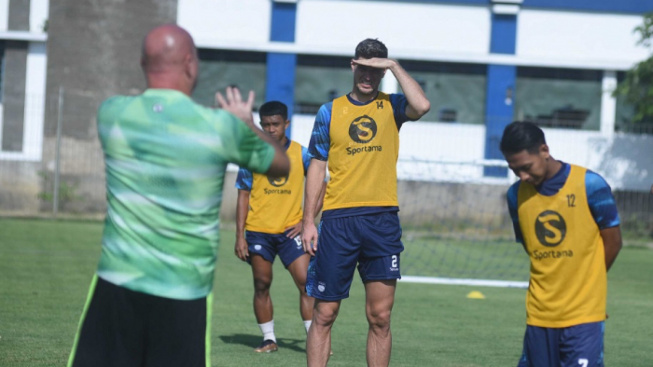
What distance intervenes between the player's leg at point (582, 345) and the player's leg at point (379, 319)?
1.79 meters

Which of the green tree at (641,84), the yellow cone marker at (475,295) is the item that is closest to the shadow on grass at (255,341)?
the yellow cone marker at (475,295)

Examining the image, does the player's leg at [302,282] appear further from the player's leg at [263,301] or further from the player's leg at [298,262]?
the player's leg at [263,301]

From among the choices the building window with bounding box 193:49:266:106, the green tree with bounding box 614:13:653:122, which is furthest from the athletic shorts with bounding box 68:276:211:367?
the building window with bounding box 193:49:266:106

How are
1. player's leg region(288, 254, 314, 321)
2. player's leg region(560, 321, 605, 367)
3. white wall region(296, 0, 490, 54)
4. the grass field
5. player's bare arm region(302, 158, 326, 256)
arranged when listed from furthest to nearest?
white wall region(296, 0, 490, 54) → player's leg region(288, 254, 314, 321) → the grass field → player's bare arm region(302, 158, 326, 256) → player's leg region(560, 321, 605, 367)

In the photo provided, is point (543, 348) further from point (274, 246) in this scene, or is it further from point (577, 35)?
point (577, 35)

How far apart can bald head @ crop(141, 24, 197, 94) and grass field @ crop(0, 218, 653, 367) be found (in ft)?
13.9

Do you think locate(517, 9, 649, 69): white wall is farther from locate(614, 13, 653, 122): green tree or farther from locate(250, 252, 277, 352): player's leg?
locate(250, 252, 277, 352): player's leg

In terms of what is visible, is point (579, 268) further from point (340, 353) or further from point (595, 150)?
point (595, 150)

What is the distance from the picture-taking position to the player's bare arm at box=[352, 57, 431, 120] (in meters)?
6.46

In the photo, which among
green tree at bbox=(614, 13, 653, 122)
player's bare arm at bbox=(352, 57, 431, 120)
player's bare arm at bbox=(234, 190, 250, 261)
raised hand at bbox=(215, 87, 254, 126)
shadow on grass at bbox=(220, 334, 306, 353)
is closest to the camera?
raised hand at bbox=(215, 87, 254, 126)

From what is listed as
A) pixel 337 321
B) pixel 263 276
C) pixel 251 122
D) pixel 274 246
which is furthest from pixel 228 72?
pixel 251 122

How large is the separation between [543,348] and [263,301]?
4214 millimetres

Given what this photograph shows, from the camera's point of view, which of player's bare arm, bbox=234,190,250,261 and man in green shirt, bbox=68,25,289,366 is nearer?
man in green shirt, bbox=68,25,289,366

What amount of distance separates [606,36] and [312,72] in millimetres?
8355
